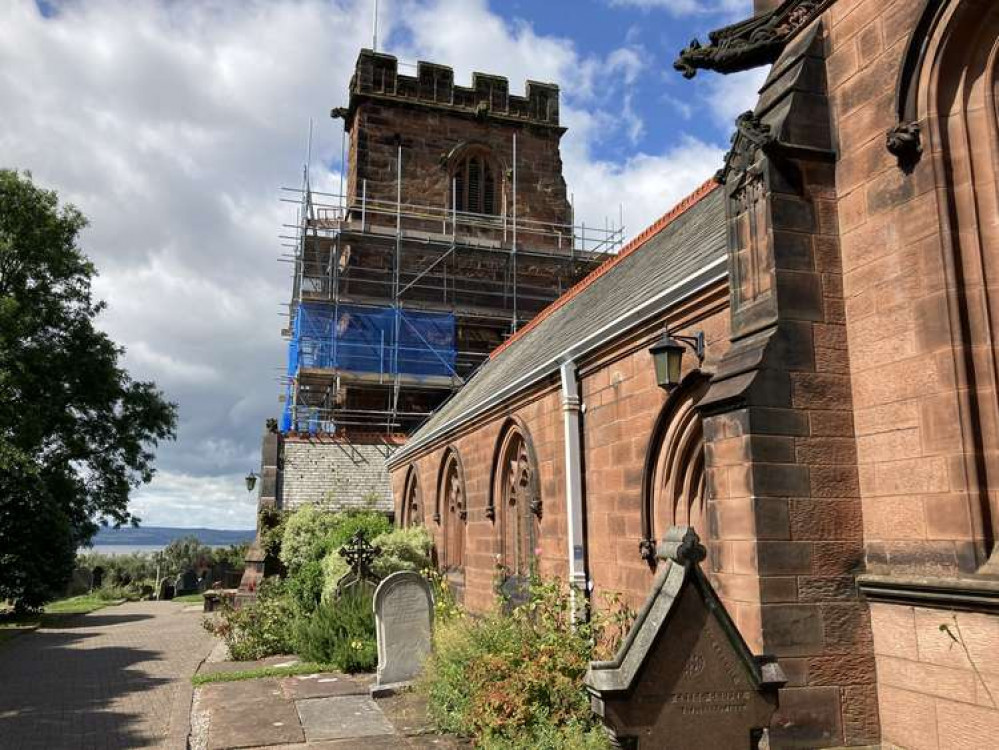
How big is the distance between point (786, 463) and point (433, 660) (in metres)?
5.93

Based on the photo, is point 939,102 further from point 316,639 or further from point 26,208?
point 26,208

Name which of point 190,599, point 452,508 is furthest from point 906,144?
point 190,599

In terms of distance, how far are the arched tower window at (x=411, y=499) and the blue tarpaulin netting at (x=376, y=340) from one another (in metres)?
5.61

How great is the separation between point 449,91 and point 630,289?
20.7 metres

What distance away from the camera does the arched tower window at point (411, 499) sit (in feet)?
69.6

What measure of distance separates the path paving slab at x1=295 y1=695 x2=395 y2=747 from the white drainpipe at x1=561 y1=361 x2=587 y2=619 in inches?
107

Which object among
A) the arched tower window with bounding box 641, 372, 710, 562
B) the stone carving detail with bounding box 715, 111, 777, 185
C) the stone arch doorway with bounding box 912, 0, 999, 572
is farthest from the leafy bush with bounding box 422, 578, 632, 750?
the stone carving detail with bounding box 715, 111, 777, 185

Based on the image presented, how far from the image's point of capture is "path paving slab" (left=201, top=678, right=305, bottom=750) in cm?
848

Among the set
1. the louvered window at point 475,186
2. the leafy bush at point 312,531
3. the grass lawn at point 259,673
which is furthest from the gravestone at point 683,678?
the louvered window at point 475,186

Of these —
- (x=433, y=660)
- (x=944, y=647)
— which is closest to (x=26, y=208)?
(x=433, y=660)

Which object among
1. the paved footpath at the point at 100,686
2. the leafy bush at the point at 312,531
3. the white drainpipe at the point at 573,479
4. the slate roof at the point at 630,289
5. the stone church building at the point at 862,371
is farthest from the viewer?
the leafy bush at the point at 312,531

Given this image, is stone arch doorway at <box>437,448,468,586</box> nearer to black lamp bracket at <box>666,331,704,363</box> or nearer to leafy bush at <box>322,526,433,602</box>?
leafy bush at <box>322,526,433,602</box>

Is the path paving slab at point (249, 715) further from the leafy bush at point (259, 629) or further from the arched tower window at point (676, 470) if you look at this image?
the arched tower window at point (676, 470)

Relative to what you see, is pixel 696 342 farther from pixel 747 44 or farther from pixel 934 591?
pixel 934 591
